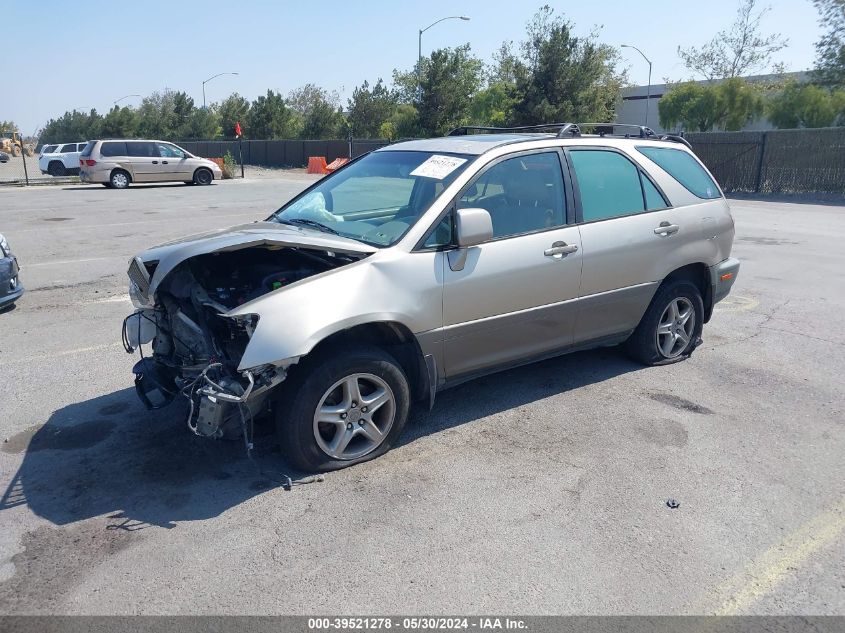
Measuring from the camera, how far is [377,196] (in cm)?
488

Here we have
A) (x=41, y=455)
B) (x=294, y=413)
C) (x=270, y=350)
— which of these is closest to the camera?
(x=270, y=350)

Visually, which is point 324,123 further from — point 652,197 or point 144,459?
point 144,459

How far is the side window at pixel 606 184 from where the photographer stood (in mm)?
4953

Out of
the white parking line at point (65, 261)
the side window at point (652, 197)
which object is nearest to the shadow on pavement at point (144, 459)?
A: the side window at point (652, 197)

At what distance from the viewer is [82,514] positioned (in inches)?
137

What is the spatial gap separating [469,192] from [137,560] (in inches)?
113

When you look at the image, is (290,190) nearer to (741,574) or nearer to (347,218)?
(347,218)

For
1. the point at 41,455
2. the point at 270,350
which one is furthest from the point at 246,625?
the point at 41,455

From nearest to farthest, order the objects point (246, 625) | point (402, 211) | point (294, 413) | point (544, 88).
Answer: point (246, 625)
point (294, 413)
point (402, 211)
point (544, 88)

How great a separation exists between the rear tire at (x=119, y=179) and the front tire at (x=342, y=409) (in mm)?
24006

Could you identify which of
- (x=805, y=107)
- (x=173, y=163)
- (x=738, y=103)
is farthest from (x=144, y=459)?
(x=738, y=103)

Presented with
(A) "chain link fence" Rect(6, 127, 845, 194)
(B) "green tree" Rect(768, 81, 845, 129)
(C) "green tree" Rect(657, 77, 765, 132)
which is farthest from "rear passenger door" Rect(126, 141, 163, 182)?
(C) "green tree" Rect(657, 77, 765, 132)

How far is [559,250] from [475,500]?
1879 millimetres

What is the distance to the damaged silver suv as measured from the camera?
371 centimetres
